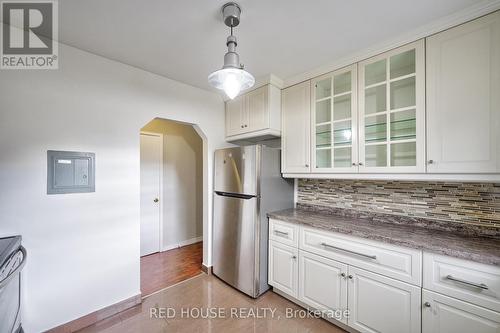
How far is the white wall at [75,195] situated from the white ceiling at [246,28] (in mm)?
305

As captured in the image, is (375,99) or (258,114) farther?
(258,114)

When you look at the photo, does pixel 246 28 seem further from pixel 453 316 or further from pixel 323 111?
pixel 453 316

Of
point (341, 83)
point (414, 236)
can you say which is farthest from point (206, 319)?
point (341, 83)

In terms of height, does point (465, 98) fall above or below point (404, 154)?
above

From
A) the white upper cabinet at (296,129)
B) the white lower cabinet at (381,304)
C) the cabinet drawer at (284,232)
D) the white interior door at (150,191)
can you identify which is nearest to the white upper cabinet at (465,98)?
the white lower cabinet at (381,304)

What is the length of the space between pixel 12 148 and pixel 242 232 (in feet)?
6.42

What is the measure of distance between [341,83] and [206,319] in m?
2.46

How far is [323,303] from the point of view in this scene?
1.77 meters

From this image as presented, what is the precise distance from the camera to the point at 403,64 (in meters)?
1.62

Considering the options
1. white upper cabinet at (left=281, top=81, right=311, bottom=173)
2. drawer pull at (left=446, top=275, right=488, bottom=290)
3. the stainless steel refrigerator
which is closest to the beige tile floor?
the stainless steel refrigerator

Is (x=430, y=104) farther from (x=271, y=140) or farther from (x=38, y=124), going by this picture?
(x=38, y=124)

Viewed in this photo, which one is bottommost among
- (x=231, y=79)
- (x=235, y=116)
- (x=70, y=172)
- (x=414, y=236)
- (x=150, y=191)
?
(x=414, y=236)

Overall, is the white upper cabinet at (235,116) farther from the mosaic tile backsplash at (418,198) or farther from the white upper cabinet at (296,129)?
the mosaic tile backsplash at (418,198)

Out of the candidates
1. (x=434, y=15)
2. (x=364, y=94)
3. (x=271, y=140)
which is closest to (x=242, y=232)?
(x=271, y=140)
